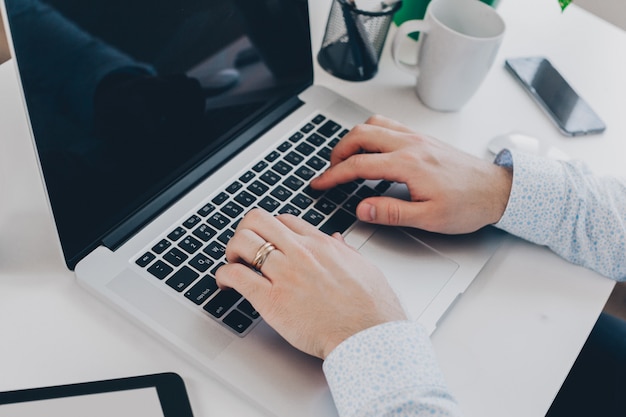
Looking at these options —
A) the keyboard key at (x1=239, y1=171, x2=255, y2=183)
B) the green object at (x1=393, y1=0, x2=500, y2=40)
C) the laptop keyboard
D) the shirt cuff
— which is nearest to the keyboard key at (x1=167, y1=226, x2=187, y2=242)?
the laptop keyboard

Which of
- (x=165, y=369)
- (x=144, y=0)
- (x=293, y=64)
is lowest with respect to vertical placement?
(x=165, y=369)

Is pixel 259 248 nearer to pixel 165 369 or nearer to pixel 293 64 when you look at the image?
pixel 165 369

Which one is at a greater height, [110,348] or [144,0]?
[144,0]

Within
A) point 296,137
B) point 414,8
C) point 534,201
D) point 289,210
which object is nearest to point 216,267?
point 289,210

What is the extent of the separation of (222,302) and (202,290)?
0.02 metres

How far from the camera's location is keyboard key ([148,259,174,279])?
2.07 feet

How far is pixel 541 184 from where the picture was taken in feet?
2.48

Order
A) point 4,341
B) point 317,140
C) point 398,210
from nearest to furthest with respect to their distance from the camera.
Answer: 1. point 4,341
2. point 398,210
3. point 317,140

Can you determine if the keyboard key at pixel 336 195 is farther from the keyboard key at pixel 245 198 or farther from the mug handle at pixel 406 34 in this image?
the mug handle at pixel 406 34

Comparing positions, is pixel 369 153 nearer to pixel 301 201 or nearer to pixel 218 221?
pixel 301 201

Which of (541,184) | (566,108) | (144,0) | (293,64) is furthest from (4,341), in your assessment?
(566,108)

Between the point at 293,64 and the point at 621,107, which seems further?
the point at 621,107

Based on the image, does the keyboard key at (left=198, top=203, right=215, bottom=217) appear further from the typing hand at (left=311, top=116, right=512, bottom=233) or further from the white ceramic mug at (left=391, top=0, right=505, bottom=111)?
the white ceramic mug at (left=391, top=0, right=505, bottom=111)

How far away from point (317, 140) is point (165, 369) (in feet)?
1.16
